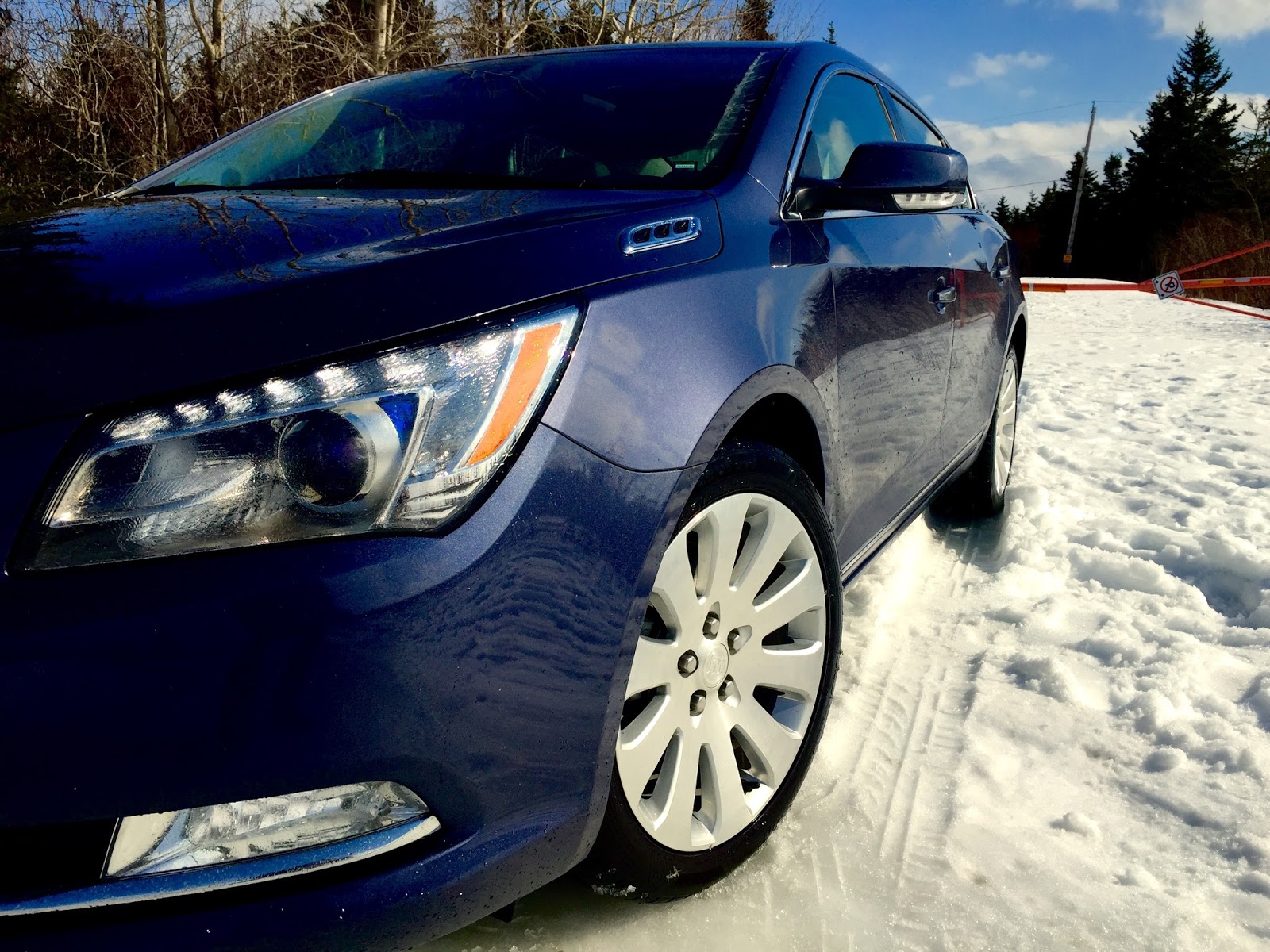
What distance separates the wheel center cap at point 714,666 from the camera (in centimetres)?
153

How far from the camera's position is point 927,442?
103 inches

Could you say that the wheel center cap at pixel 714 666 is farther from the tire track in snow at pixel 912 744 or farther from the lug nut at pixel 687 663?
the tire track in snow at pixel 912 744

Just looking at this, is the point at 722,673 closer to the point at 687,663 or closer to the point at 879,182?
the point at 687,663

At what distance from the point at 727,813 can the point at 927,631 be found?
1327 mm

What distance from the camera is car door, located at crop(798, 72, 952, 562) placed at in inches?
80.0

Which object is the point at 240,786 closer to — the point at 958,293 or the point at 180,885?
the point at 180,885

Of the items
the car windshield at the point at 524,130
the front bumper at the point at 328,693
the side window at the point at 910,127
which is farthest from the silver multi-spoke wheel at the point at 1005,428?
the front bumper at the point at 328,693

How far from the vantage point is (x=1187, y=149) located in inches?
2074

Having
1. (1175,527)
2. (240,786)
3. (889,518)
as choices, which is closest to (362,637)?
(240,786)

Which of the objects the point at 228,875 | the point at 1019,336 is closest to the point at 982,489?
the point at 1019,336

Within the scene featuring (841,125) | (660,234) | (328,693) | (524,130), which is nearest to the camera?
(328,693)

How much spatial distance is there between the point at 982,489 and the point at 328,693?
3.08 meters

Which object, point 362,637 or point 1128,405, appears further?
point 1128,405

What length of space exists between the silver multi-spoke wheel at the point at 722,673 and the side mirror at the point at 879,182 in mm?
677
